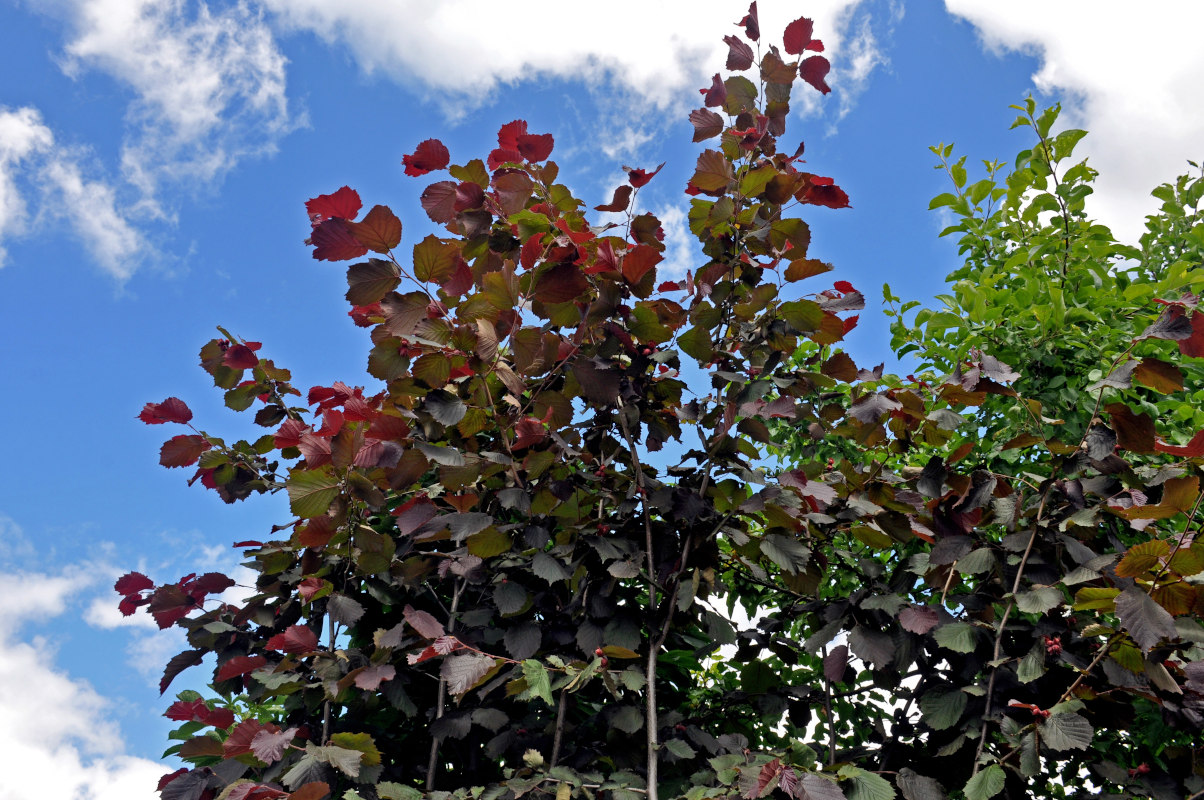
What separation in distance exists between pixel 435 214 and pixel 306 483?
829mm

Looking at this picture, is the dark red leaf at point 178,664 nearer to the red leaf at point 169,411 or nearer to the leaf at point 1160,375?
the red leaf at point 169,411

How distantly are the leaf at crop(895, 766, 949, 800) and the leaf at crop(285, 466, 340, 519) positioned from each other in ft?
4.98

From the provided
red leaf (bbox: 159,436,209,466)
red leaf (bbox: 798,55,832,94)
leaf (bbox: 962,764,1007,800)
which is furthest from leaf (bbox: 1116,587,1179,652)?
red leaf (bbox: 159,436,209,466)

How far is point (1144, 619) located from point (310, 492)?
184cm

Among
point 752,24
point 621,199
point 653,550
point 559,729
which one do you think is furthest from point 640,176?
point 559,729

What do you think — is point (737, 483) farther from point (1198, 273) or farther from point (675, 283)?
point (1198, 273)

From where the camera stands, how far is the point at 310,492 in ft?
6.60

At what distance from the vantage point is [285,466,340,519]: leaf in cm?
199

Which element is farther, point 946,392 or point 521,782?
point 946,392

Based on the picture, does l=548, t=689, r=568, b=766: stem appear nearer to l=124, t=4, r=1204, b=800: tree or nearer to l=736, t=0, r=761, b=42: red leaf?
l=124, t=4, r=1204, b=800: tree

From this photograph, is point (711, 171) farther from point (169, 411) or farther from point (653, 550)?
point (169, 411)

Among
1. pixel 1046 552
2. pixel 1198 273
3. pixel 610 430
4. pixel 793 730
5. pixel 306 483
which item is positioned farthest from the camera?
pixel 1198 273

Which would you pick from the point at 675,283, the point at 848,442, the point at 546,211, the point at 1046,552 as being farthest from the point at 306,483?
the point at 848,442

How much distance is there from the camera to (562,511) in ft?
6.97
